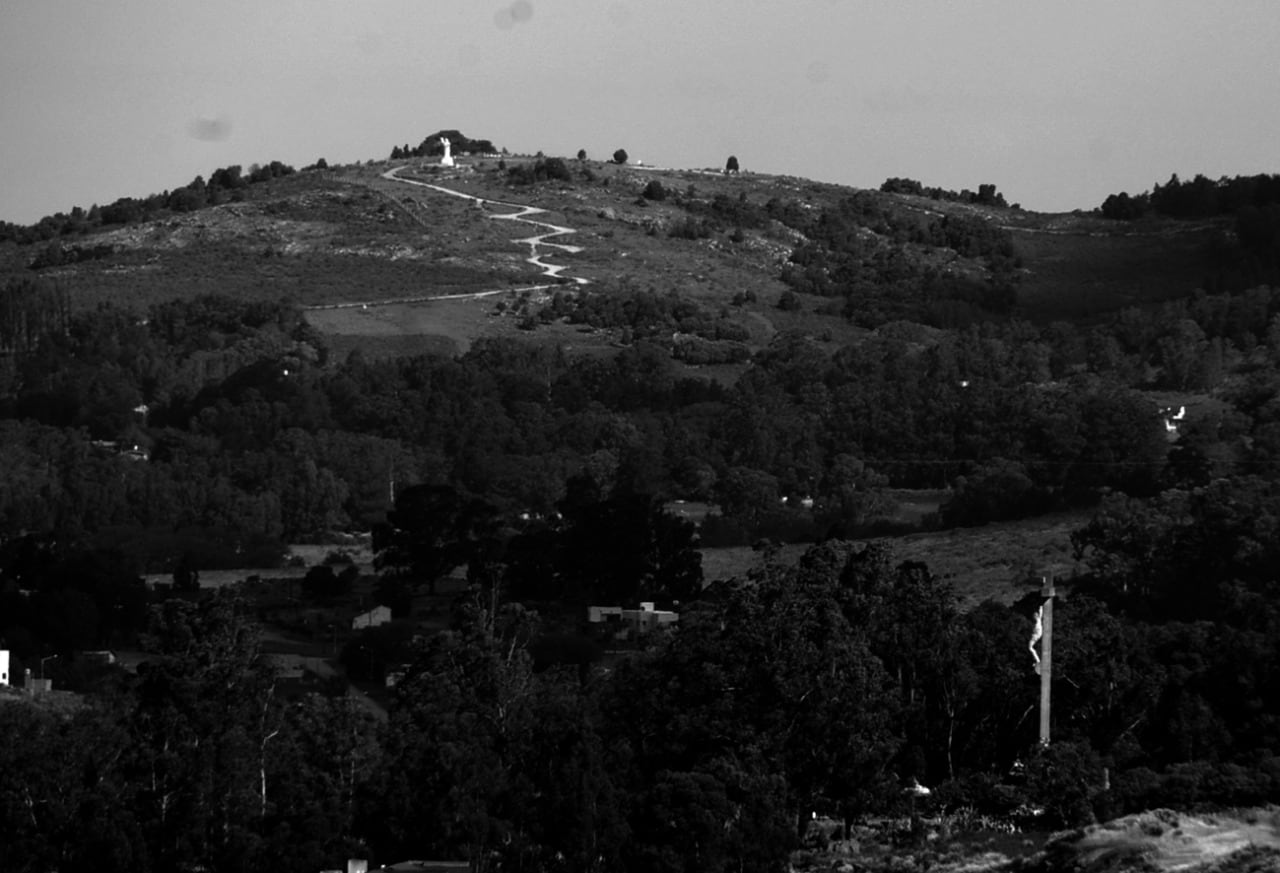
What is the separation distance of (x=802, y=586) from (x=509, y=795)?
27.1 feet

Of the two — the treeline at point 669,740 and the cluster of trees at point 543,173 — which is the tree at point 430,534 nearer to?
the treeline at point 669,740

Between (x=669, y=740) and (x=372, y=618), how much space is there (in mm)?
24544

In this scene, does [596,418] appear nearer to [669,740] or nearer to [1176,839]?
[669,740]

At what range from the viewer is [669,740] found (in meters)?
34.7

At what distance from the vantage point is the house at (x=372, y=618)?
58.0m

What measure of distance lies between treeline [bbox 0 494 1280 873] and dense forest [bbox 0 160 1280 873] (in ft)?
0.21

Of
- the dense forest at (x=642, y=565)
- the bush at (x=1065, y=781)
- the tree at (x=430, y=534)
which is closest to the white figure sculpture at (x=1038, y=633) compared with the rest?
the dense forest at (x=642, y=565)

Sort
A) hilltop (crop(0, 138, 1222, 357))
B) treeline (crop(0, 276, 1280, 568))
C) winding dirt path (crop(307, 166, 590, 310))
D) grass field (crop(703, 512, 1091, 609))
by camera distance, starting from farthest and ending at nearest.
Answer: hilltop (crop(0, 138, 1222, 357)), winding dirt path (crop(307, 166, 590, 310)), treeline (crop(0, 276, 1280, 568)), grass field (crop(703, 512, 1091, 609))

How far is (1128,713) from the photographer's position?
36.5 meters

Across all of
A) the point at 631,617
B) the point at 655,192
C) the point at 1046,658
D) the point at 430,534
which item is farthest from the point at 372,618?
the point at 655,192

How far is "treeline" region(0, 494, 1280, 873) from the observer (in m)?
31.0

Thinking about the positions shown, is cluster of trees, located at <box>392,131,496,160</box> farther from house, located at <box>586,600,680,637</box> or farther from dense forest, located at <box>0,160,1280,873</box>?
house, located at <box>586,600,680,637</box>

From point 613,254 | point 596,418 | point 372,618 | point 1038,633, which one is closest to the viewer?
point 1038,633

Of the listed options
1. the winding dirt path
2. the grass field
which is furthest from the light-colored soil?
the winding dirt path
